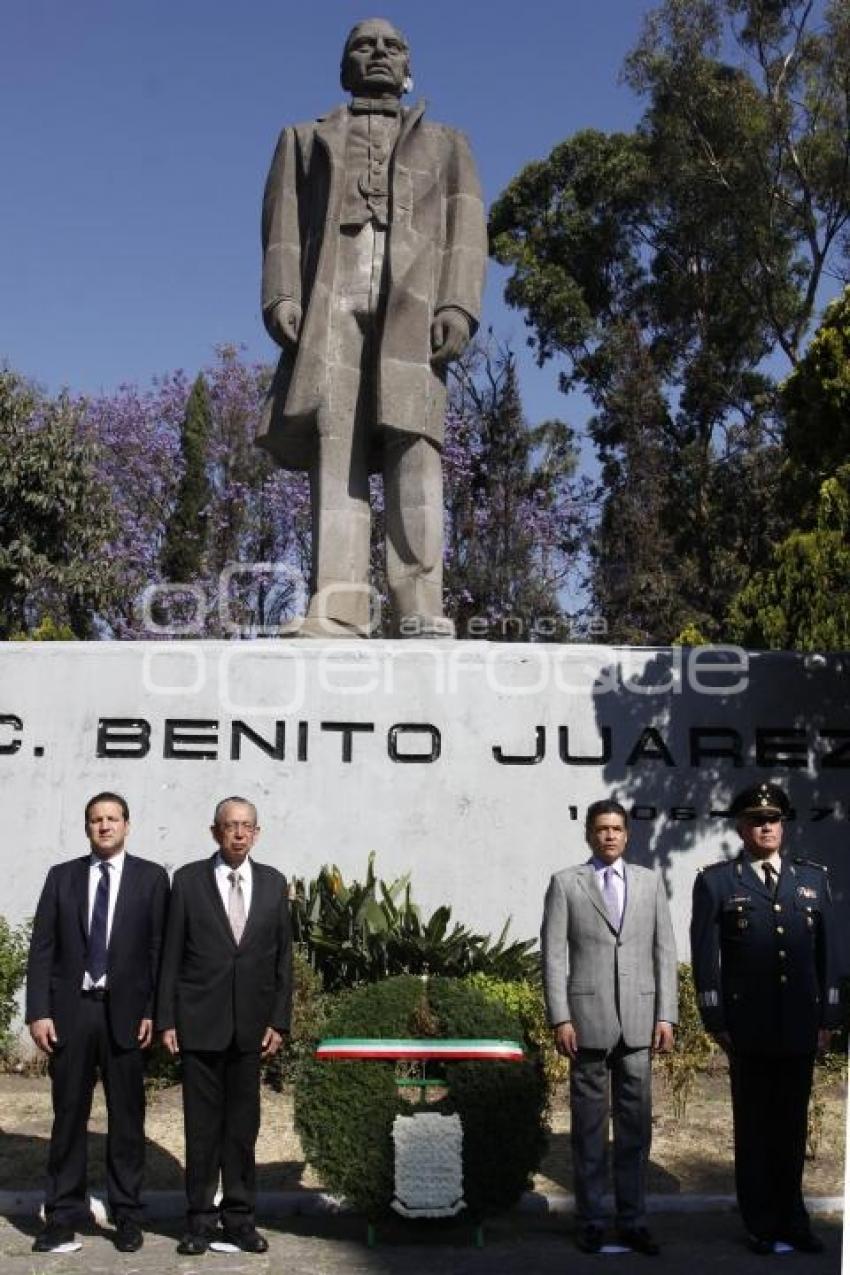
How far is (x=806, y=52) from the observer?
30094 millimetres

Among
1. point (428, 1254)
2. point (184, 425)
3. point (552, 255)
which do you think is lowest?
point (428, 1254)

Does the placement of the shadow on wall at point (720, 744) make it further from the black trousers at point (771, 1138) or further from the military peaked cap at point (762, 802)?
the black trousers at point (771, 1138)

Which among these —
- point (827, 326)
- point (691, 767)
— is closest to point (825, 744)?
point (691, 767)

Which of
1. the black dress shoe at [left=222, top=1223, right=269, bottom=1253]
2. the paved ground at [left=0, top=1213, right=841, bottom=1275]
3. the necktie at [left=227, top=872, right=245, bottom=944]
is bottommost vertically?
the paved ground at [left=0, top=1213, right=841, bottom=1275]

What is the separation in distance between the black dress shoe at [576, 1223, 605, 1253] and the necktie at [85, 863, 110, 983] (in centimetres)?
200

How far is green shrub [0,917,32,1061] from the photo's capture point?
24.9 feet

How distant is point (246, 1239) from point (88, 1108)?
0.79 meters

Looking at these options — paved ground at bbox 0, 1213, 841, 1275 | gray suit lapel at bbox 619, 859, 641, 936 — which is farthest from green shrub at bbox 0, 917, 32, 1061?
gray suit lapel at bbox 619, 859, 641, 936

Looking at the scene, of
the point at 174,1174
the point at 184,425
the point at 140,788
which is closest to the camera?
the point at 174,1174

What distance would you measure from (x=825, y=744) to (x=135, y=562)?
81.2 feet

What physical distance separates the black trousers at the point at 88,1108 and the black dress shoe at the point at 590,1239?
5.31 feet

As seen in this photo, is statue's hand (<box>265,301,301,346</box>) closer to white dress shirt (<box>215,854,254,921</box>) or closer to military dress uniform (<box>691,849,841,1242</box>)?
white dress shirt (<box>215,854,254,921</box>)

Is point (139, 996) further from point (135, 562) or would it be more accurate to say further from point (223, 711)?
point (135, 562)

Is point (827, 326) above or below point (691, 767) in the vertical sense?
above
